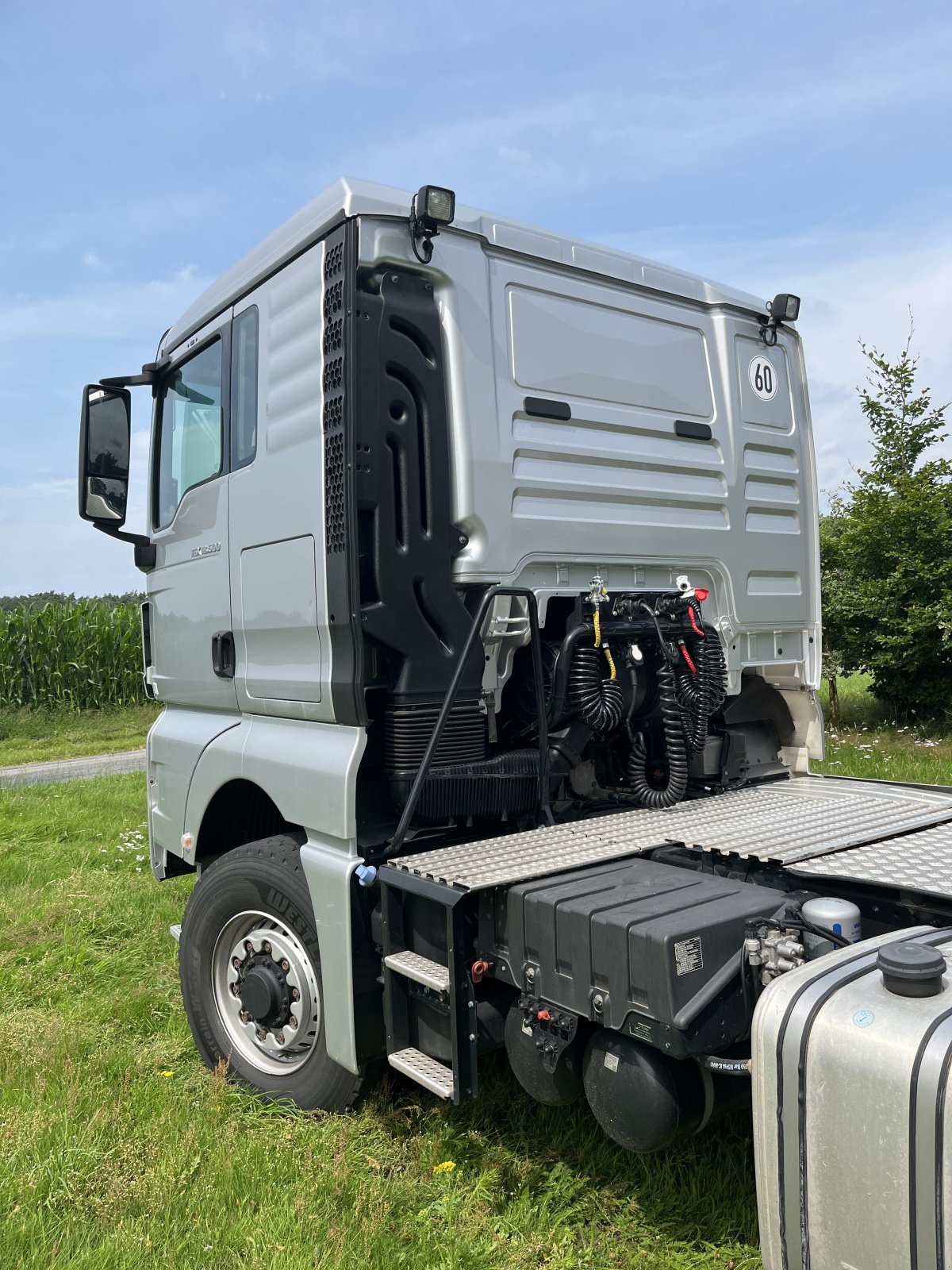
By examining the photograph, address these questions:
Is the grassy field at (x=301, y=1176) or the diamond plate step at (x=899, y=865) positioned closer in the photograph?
the diamond plate step at (x=899, y=865)

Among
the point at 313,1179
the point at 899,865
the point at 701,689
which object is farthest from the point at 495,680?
the point at 313,1179

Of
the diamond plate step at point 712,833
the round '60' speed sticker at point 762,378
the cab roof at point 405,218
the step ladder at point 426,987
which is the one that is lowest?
the step ladder at point 426,987

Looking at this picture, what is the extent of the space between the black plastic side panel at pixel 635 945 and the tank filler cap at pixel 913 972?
490 mm

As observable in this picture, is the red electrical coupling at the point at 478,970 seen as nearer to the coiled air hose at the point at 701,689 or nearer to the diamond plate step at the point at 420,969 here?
the diamond plate step at the point at 420,969

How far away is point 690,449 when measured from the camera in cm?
415

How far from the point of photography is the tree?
11141 millimetres

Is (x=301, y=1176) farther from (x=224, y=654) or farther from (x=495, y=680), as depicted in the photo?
(x=224, y=654)

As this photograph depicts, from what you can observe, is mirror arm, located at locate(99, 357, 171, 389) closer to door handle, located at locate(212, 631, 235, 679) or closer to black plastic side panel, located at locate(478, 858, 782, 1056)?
door handle, located at locate(212, 631, 235, 679)

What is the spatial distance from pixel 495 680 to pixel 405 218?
62.1 inches

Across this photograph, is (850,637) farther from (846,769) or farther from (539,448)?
(539,448)

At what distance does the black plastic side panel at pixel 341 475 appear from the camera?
318 cm

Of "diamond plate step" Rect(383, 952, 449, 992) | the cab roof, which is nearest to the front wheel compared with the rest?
"diamond plate step" Rect(383, 952, 449, 992)

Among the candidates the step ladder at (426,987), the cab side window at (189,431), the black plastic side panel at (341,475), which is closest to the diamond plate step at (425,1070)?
the step ladder at (426,987)

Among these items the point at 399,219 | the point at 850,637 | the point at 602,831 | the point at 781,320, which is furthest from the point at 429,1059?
the point at 850,637
